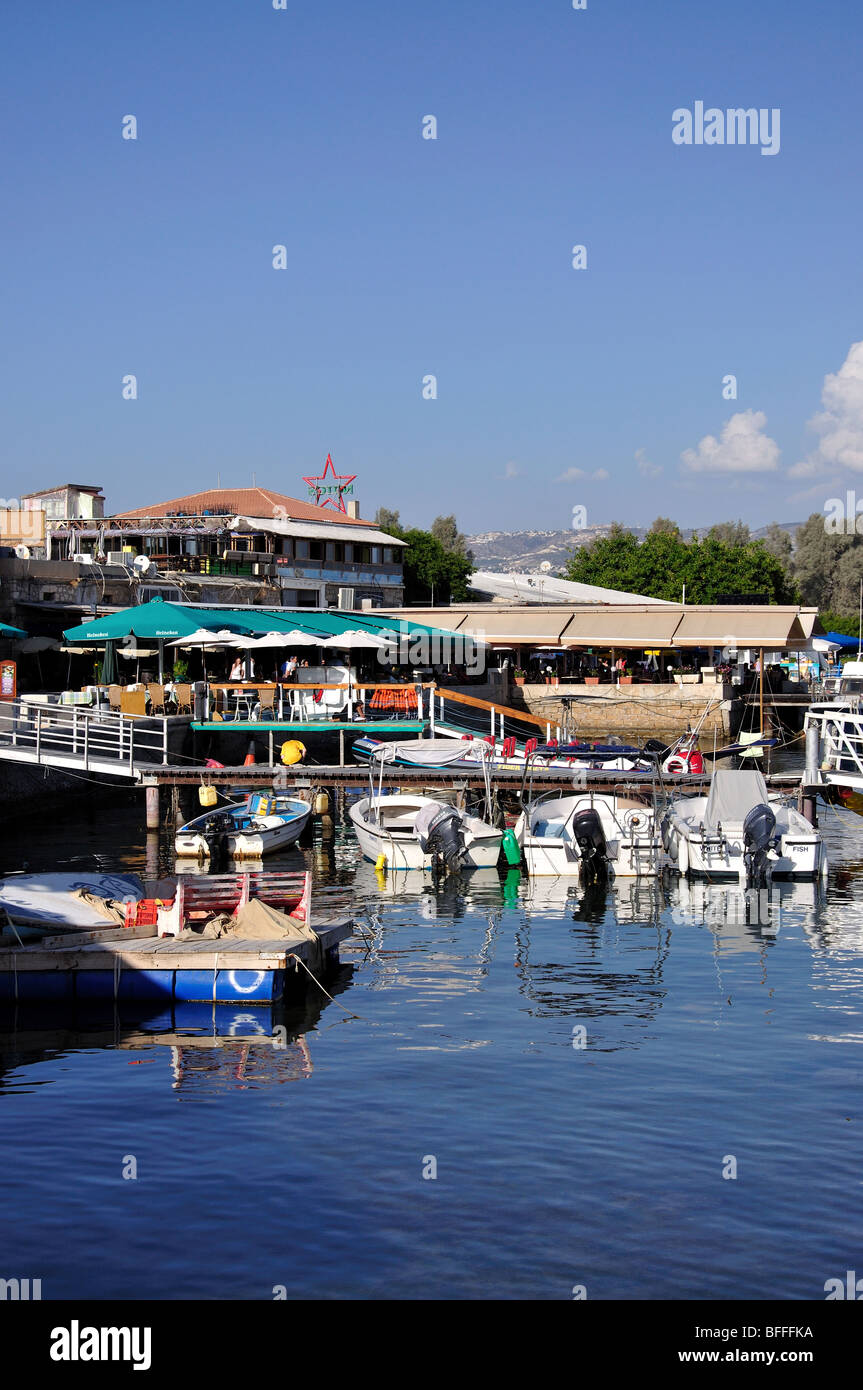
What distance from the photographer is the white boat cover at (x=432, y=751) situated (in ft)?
134

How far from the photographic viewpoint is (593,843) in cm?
3316

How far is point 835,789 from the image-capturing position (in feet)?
155

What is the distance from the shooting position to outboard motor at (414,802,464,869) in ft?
110

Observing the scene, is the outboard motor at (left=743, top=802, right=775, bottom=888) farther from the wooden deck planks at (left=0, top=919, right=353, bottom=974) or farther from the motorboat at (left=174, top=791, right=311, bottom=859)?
the wooden deck planks at (left=0, top=919, right=353, bottom=974)

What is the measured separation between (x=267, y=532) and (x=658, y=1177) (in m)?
63.4

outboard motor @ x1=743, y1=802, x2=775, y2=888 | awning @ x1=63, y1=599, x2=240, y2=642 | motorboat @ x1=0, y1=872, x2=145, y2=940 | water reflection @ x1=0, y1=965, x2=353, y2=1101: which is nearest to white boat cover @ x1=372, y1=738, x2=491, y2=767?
outboard motor @ x1=743, y1=802, x2=775, y2=888

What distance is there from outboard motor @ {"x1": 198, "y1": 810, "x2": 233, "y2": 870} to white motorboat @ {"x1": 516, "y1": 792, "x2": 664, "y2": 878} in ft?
25.9

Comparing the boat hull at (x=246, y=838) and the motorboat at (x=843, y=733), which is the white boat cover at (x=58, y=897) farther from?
the motorboat at (x=843, y=733)

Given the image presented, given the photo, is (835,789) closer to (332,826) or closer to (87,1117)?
(332,826)

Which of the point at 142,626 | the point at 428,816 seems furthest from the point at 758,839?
the point at 142,626

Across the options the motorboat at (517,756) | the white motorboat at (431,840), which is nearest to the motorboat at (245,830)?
the white motorboat at (431,840)

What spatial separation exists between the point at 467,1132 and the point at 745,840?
1758cm

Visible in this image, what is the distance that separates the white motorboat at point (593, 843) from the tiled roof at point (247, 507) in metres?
49.5
